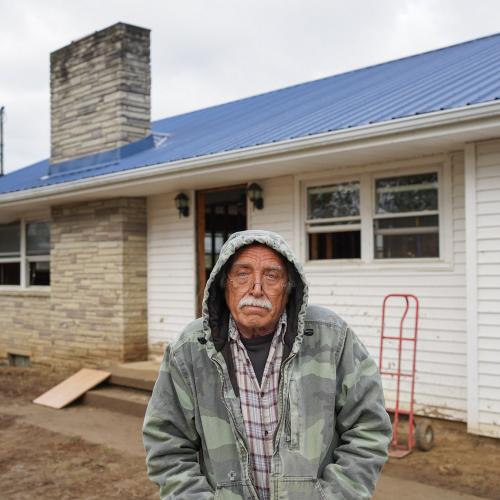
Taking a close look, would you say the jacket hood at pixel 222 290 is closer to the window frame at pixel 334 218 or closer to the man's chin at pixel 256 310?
the man's chin at pixel 256 310

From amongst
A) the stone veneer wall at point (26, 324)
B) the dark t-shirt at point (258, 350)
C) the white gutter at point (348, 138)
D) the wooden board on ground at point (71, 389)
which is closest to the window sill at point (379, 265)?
the white gutter at point (348, 138)

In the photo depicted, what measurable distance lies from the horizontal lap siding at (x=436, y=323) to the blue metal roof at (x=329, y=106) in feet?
2.97

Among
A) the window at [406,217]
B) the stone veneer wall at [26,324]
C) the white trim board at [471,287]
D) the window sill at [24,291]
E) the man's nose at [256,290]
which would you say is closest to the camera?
the man's nose at [256,290]

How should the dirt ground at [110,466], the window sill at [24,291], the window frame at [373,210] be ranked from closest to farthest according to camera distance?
the dirt ground at [110,466] < the window frame at [373,210] < the window sill at [24,291]

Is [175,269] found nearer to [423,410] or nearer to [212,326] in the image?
[423,410]

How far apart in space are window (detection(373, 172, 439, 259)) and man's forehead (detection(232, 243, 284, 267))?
477 cm

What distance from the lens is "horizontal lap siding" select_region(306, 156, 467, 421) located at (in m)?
6.16

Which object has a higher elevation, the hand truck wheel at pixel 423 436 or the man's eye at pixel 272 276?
the man's eye at pixel 272 276

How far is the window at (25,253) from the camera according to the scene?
1152cm

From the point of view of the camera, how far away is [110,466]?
5688 mm

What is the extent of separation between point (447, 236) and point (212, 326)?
4773 mm

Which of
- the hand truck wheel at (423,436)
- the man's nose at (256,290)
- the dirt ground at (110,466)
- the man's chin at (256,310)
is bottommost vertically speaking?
the dirt ground at (110,466)

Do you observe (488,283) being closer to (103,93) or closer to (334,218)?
(334,218)

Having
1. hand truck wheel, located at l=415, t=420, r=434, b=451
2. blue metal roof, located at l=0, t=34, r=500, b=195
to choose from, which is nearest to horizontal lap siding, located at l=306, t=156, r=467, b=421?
hand truck wheel, located at l=415, t=420, r=434, b=451
